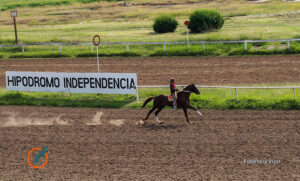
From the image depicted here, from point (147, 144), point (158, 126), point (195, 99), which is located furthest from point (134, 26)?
point (147, 144)

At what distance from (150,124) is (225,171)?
465cm

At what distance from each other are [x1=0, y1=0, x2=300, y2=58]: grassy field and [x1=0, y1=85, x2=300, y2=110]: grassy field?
31.2 feet

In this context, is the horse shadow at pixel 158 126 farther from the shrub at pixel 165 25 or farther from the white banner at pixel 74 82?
the shrub at pixel 165 25

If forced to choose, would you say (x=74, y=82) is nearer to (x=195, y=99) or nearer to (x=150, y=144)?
(x=195, y=99)

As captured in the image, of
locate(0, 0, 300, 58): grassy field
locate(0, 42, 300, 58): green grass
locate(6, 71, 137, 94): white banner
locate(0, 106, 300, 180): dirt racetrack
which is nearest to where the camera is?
locate(0, 106, 300, 180): dirt racetrack

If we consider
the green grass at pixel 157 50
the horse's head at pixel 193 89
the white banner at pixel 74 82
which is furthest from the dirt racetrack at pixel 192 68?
the horse's head at pixel 193 89

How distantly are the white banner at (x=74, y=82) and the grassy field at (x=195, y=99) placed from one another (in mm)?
308

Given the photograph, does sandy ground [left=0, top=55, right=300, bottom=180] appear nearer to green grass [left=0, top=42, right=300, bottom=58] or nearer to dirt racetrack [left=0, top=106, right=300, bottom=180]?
dirt racetrack [left=0, top=106, right=300, bottom=180]

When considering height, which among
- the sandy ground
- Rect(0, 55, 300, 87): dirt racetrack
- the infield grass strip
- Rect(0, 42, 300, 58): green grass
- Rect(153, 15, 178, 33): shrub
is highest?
Rect(153, 15, 178, 33): shrub

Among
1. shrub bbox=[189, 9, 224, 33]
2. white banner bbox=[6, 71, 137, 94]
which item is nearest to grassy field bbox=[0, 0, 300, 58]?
shrub bbox=[189, 9, 224, 33]

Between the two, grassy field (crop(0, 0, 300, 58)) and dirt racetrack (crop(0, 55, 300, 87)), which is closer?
dirt racetrack (crop(0, 55, 300, 87))

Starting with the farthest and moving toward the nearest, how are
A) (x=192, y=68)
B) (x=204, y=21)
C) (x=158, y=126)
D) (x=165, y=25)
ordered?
1. (x=165, y=25)
2. (x=204, y=21)
3. (x=192, y=68)
4. (x=158, y=126)

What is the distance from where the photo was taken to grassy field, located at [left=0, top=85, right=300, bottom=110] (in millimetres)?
16406

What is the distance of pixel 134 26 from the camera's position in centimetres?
4556
